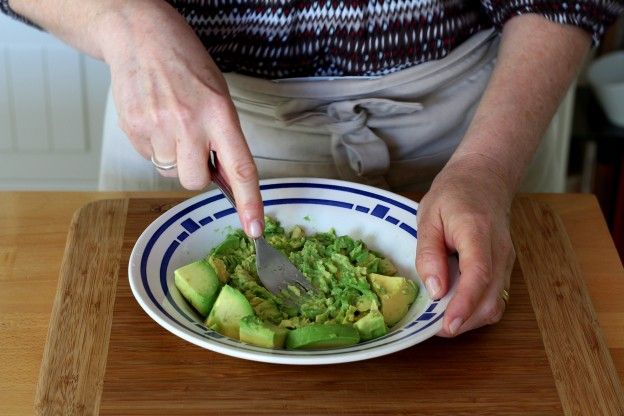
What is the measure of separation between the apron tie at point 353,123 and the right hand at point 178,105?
0.29m

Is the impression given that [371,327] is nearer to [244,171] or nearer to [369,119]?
[244,171]

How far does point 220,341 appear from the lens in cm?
78

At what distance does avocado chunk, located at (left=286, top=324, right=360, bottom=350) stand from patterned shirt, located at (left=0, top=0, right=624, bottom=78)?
17.9 inches

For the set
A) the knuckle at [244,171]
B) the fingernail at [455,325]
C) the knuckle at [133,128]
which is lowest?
the fingernail at [455,325]

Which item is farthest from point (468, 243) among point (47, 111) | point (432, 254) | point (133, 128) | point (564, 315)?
point (47, 111)

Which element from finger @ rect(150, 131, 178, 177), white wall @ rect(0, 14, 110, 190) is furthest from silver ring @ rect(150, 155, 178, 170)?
white wall @ rect(0, 14, 110, 190)

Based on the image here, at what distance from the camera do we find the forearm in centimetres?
102

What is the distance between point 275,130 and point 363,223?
250mm

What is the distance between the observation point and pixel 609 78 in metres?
2.19

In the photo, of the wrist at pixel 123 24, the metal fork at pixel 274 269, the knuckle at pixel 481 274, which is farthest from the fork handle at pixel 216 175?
the knuckle at pixel 481 274

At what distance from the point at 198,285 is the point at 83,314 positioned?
12 centimetres

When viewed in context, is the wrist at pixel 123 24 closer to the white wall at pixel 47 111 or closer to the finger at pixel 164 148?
the finger at pixel 164 148

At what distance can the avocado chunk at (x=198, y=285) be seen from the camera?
86 cm

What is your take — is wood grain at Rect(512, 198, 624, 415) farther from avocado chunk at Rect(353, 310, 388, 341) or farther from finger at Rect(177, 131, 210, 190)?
finger at Rect(177, 131, 210, 190)
